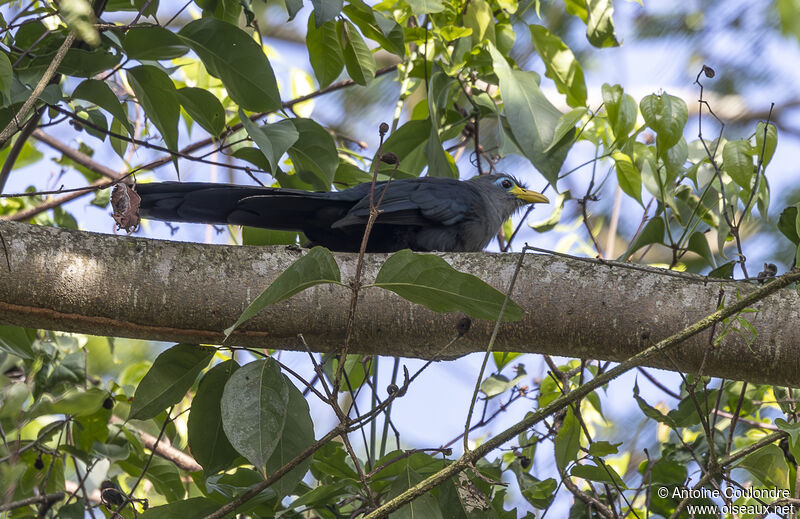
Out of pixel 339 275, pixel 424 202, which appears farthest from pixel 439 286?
pixel 424 202

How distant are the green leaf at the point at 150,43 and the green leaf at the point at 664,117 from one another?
5.48 ft

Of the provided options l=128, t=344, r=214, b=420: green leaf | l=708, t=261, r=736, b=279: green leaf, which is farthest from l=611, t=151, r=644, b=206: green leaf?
l=128, t=344, r=214, b=420: green leaf

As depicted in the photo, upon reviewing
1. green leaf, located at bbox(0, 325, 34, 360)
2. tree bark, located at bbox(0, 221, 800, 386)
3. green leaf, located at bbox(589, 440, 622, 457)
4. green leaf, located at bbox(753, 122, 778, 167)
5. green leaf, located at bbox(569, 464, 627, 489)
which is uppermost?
green leaf, located at bbox(753, 122, 778, 167)

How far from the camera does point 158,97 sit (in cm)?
286

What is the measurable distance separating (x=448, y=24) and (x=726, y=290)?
1805 millimetres

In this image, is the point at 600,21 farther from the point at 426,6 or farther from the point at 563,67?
the point at 426,6

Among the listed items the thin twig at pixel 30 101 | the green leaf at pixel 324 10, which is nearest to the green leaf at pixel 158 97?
the thin twig at pixel 30 101

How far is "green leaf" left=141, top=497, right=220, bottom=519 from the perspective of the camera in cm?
229

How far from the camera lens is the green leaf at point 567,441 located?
267 centimetres

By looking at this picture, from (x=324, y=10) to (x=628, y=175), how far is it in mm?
1542

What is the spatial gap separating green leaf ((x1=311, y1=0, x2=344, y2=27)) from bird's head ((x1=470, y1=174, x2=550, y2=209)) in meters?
2.60

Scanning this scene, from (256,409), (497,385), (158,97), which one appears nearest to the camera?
(256,409)

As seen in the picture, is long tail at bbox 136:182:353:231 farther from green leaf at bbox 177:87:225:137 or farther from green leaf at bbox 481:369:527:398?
green leaf at bbox 481:369:527:398

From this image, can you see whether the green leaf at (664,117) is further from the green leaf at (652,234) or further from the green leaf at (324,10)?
the green leaf at (324,10)
